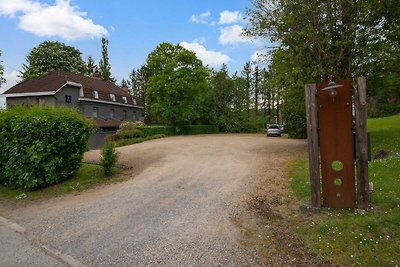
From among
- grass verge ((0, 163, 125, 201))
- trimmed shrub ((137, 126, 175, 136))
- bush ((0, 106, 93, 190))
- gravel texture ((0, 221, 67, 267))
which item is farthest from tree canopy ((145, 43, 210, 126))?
gravel texture ((0, 221, 67, 267))

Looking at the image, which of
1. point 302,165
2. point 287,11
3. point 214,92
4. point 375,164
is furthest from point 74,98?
point 375,164

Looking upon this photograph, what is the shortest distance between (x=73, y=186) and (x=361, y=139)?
8.83m

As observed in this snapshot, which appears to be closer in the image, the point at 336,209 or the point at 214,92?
the point at 336,209

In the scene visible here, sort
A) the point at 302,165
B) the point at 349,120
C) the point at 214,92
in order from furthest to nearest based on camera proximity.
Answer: the point at 214,92
the point at 302,165
the point at 349,120

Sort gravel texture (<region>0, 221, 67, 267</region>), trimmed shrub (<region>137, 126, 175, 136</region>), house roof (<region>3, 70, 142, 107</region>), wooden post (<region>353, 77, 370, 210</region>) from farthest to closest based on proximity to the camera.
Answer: house roof (<region>3, 70, 142, 107</region>)
trimmed shrub (<region>137, 126, 175, 136</region>)
wooden post (<region>353, 77, 370, 210</region>)
gravel texture (<region>0, 221, 67, 267</region>)

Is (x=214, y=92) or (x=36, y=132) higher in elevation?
(x=214, y=92)

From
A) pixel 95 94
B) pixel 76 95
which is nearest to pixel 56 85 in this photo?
pixel 76 95

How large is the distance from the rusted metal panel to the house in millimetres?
30923

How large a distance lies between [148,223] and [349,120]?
449cm

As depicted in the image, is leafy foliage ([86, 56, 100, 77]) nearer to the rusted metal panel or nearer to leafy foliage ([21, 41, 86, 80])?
leafy foliage ([21, 41, 86, 80])

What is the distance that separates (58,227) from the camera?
22.2ft

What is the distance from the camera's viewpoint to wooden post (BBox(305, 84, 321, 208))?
6223 mm

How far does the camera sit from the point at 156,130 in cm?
3522

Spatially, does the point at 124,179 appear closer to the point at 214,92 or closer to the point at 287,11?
the point at 287,11
